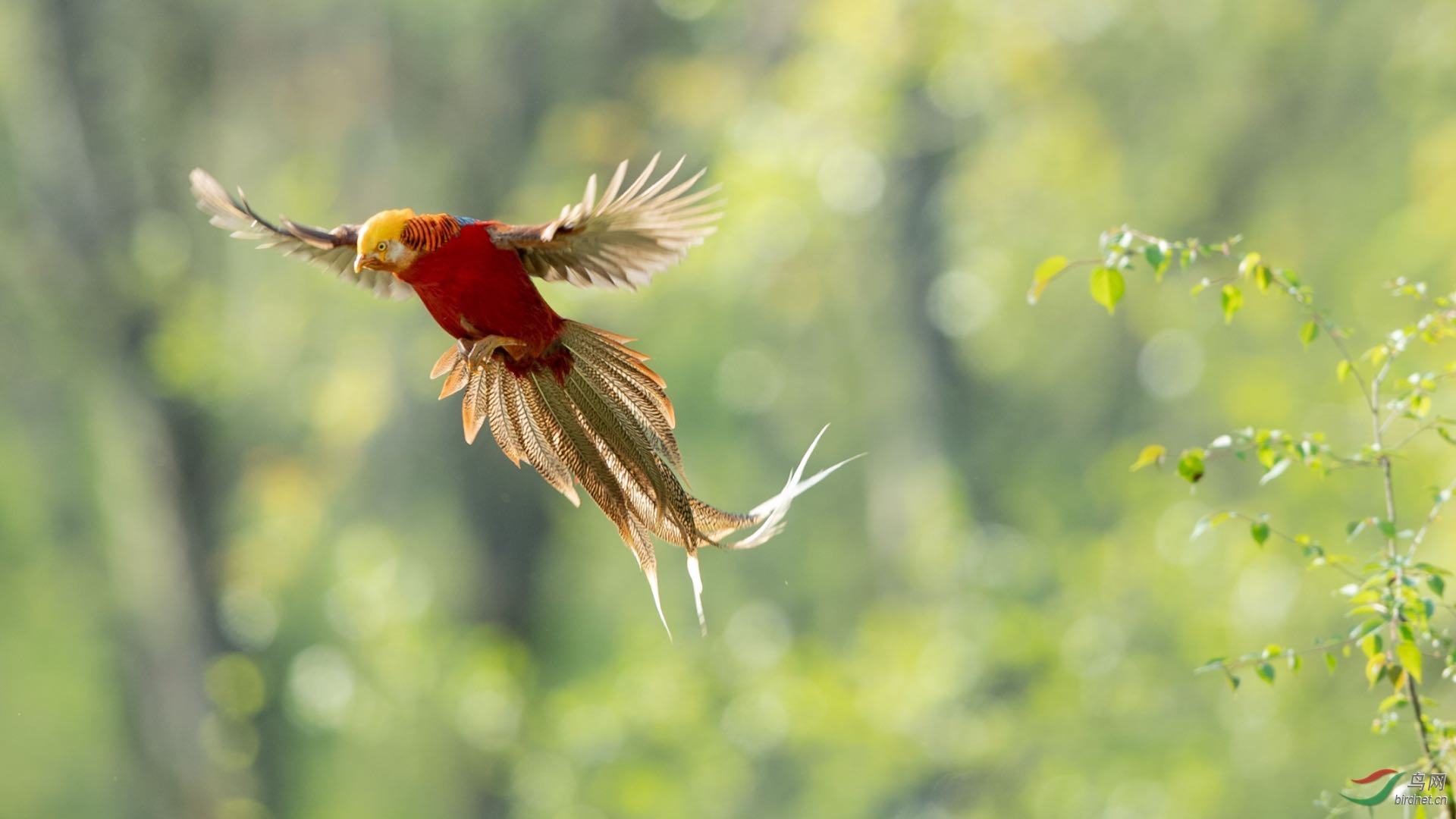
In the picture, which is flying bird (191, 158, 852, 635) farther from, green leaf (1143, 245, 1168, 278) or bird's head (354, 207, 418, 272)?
green leaf (1143, 245, 1168, 278)

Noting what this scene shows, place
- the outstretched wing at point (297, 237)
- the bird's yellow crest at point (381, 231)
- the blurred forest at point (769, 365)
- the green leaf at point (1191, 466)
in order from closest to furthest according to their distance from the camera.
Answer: the bird's yellow crest at point (381, 231) < the outstretched wing at point (297, 237) < the green leaf at point (1191, 466) < the blurred forest at point (769, 365)

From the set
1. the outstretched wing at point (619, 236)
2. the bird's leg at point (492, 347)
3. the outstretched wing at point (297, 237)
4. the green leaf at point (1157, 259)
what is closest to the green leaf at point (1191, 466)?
the green leaf at point (1157, 259)

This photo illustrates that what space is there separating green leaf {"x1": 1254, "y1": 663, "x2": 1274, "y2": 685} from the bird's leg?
0.77 meters

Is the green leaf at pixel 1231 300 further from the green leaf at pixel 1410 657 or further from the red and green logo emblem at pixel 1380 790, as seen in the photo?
the red and green logo emblem at pixel 1380 790

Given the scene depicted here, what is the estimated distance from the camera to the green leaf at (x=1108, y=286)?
1.47 m

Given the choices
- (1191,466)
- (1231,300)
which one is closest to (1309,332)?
(1231,300)

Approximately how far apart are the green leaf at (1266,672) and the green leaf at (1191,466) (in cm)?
19

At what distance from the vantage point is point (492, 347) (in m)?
1.23

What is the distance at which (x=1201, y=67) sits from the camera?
6.88m

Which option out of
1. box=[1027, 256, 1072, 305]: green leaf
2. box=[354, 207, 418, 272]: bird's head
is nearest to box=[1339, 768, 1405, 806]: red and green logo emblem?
box=[1027, 256, 1072, 305]: green leaf

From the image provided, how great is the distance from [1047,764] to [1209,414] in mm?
1888

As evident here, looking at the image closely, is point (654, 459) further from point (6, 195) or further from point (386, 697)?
point (6, 195)

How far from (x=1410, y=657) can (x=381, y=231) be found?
100 centimetres

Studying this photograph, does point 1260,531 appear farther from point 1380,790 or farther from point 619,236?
point 619,236
